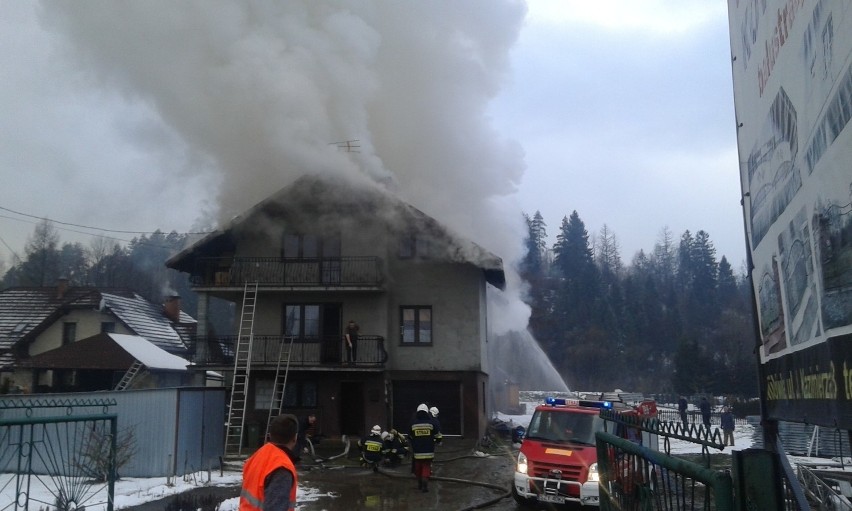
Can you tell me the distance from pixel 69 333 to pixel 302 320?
20753 mm

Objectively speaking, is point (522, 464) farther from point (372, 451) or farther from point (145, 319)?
point (145, 319)

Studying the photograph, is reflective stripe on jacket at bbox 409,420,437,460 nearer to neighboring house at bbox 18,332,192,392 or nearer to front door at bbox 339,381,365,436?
A: front door at bbox 339,381,365,436

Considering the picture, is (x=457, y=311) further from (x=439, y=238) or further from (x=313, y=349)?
(x=313, y=349)

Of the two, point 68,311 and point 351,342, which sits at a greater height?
point 68,311

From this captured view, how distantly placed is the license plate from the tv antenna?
13852 mm

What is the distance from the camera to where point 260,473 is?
464 centimetres

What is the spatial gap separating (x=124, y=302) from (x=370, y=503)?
31.6m

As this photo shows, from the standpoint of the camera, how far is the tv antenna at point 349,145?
22281 mm

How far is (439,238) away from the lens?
24.5 m

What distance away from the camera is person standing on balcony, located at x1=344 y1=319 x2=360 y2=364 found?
23.7 meters

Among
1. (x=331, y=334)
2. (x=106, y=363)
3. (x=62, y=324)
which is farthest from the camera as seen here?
(x=62, y=324)

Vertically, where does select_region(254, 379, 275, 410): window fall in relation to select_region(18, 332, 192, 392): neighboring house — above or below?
below

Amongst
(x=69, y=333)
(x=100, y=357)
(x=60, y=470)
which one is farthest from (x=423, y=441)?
(x=69, y=333)

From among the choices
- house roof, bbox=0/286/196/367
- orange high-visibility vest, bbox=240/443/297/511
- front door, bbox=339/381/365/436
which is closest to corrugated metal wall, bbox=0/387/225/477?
front door, bbox=339/381/365/436
